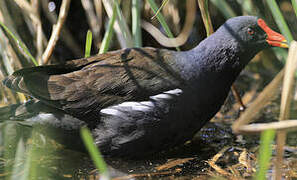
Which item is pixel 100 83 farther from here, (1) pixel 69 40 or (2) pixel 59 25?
(1) pixel 69 40

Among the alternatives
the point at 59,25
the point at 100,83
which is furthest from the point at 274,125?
the point at 59,25

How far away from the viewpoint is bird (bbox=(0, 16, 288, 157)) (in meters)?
2.94

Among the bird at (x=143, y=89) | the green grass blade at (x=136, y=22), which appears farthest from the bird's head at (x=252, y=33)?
the green grass blade at (x=136, y=22)

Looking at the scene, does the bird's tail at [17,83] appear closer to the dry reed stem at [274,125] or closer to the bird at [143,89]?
the bird at [143,89]

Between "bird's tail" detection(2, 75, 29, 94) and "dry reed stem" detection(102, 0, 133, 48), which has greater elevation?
"dry reed stem" detection(102, 0, 133, 48)

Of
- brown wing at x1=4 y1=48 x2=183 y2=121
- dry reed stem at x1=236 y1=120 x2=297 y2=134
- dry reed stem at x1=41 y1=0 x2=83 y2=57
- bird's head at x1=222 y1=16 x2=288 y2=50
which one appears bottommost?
dry reed stem at x1=236 y1=120 x2=297 y2=134

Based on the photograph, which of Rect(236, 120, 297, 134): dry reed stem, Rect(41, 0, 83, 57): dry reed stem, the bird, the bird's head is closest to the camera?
Rect(236, 120, 297, 134): dry reed stem

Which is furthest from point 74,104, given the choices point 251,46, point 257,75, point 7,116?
point 257,75

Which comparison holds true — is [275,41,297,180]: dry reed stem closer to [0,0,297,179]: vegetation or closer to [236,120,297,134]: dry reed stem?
[0,0,297,179]: vegetation

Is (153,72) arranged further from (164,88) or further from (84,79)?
(84,79)

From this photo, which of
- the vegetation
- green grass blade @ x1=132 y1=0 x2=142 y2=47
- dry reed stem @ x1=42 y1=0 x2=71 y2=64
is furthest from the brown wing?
dry reed stem @ x1=42 y1=0 x2=71 y2=64

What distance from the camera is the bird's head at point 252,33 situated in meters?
3.11

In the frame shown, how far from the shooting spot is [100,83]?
9.75ft

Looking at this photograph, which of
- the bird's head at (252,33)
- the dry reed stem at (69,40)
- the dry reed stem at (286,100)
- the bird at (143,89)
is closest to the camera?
the dry reed stem at (286,100)
